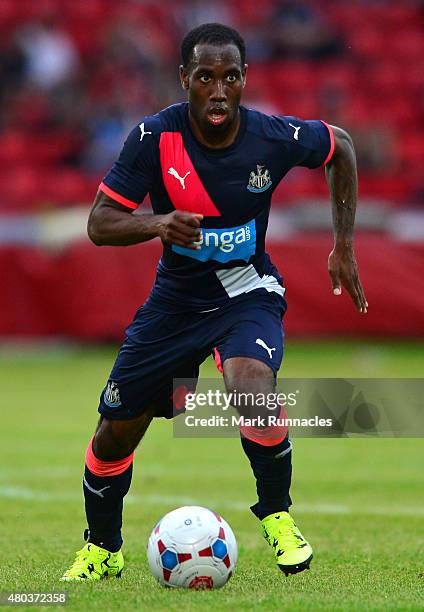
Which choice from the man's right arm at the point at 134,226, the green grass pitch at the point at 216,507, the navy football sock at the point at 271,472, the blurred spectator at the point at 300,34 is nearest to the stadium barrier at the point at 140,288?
the green grass pitch at the point at 216,507

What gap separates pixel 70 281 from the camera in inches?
586

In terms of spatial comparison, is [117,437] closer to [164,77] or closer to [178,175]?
[178,175]

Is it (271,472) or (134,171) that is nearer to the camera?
(134,171)

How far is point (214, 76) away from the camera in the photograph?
5.31 meters

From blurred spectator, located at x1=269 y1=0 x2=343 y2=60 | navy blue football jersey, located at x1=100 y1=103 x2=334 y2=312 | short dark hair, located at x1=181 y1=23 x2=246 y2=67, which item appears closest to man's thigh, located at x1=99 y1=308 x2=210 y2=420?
navy blue football jersey, located at x1=100 y1=103 x2=334 y2=312

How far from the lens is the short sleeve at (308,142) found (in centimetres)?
559

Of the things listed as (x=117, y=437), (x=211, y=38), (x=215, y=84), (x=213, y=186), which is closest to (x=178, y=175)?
(x=213, y=186)

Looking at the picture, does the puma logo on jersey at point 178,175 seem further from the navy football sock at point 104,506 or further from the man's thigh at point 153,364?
the navy football sock at point 104,506

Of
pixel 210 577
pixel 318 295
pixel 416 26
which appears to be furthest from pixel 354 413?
pixel 416 26

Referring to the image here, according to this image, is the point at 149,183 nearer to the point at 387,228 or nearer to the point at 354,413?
the point at 354,413

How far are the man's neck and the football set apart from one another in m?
1.69

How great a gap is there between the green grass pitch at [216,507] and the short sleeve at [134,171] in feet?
5.62

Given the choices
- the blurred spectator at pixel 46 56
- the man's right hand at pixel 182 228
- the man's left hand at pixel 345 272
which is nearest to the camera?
the man's right hand at pixel 182 228

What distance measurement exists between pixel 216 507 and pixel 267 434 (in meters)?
2.12
